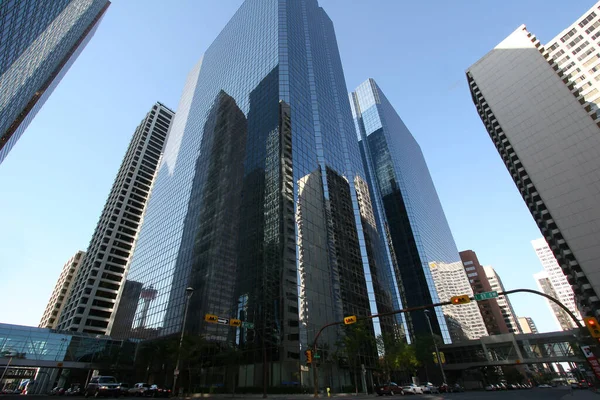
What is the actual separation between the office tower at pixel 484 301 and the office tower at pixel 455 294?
6133 millimetres

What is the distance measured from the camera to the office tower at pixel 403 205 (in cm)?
11769

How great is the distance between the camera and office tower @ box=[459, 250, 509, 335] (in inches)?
6201

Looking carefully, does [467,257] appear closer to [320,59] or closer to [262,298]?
[320,59]

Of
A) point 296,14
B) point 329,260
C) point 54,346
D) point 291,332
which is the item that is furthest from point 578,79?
point 54,346

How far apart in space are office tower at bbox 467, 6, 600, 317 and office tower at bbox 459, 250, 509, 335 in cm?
8263

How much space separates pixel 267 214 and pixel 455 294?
116 metres

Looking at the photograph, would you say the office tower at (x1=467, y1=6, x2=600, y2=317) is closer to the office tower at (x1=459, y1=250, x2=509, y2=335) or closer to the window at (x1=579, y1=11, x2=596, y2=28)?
the window at (x1=579, y1=11, x2=596, y2=28)

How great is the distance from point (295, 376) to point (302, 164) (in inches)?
1487

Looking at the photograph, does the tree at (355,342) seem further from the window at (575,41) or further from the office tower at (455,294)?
the window at (575,41)

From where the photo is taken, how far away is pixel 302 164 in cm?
6259

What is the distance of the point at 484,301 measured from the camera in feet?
573

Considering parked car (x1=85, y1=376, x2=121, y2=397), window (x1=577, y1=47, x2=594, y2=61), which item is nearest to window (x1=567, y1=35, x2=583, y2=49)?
window (x1=577, y1=47, x2=594, y2=61)

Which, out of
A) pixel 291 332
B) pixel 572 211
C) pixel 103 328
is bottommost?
pixel 291 332

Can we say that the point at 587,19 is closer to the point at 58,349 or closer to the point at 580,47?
the point at 580,47
